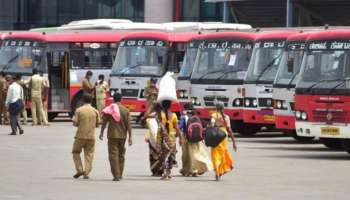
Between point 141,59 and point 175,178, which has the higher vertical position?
point 141,59

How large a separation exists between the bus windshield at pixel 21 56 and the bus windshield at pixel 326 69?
15.4 meters

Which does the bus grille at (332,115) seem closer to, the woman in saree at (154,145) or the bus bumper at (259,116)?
the woman in saree at (154,145)

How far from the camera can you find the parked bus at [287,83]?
2939cm

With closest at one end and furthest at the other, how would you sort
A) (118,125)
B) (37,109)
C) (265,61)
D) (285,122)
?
(118,125)
(285,122)
(265,61)
(37,109)

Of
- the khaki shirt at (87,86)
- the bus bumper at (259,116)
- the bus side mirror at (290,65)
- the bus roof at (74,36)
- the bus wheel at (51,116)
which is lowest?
the bus wheel at (51,116)

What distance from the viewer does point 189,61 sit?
35312 millimetres

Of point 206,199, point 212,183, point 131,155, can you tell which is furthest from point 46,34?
point 206,199

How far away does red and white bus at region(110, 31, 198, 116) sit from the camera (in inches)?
1465

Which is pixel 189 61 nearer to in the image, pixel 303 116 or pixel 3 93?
pixel 3 93

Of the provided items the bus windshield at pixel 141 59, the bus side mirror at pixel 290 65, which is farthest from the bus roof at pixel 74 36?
the bus side mirror at pixel 290 65

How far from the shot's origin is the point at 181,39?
37.6m

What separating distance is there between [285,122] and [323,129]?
13.9 feet

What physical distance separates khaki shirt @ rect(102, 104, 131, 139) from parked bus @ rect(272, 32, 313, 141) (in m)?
9.19

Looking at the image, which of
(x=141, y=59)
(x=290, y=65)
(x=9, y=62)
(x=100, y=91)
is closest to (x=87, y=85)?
(x=100, y=91)
